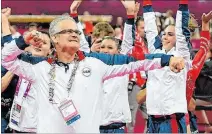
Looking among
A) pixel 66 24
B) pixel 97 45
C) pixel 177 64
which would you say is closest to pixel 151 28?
pixel 97 45

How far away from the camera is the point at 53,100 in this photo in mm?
4039

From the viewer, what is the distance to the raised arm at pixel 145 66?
3.69 m

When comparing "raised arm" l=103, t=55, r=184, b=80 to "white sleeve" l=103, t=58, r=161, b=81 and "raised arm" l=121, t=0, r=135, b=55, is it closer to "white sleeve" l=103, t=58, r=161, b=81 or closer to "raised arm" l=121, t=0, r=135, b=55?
"white sleeve" l=103, t=58, r=161, b=81

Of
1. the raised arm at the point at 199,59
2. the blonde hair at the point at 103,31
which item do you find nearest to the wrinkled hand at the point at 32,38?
the raised arm at the point at 199,59

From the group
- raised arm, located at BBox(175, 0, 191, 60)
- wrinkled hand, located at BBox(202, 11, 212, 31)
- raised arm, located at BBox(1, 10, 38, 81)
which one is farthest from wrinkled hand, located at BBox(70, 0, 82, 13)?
raised arm, located at BBox(1, 10, 38, 81)

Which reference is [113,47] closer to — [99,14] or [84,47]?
[84,47]

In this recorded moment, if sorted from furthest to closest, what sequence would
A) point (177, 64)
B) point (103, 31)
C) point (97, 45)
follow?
point (103, 31) → point (97, 45) → point (177, 64)

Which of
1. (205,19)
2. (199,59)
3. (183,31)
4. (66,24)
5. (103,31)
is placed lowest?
(199,59)

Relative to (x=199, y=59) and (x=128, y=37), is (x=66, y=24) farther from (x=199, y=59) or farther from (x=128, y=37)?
(x=199, y=59)

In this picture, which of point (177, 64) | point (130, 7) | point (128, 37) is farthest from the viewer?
point (128, 37)

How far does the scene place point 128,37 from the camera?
5.96m

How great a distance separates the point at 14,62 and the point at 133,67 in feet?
2.78

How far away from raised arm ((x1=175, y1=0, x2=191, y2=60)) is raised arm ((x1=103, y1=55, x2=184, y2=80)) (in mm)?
1559

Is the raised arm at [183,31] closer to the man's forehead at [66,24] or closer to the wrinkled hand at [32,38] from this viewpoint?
the man's forehead at [66,24]
